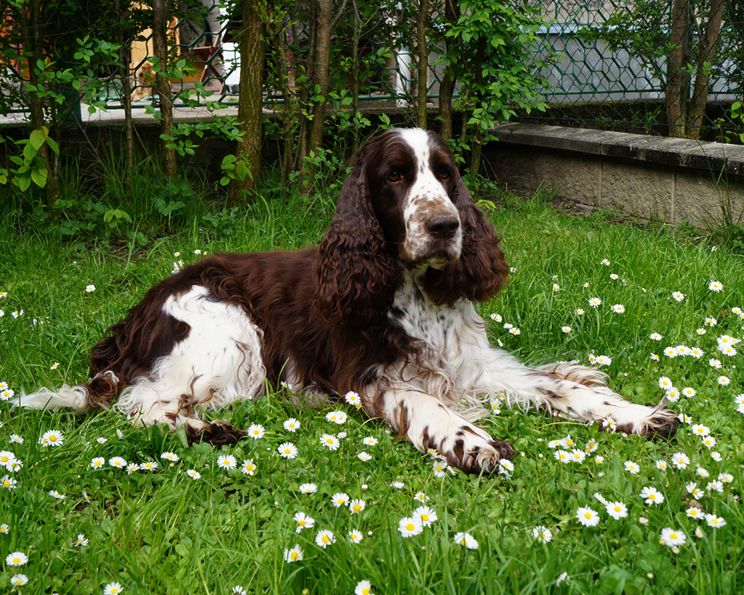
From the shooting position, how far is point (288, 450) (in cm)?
238

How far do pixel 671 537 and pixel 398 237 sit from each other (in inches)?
61.1

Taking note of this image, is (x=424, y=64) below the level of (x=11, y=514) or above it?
above

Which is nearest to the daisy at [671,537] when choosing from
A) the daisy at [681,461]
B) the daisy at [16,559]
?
the daisy at [681,461]

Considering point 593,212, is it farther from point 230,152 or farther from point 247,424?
point 247,424

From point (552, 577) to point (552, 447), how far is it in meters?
0.84

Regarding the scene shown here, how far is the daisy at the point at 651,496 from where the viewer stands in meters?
1.91

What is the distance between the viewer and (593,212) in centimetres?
575

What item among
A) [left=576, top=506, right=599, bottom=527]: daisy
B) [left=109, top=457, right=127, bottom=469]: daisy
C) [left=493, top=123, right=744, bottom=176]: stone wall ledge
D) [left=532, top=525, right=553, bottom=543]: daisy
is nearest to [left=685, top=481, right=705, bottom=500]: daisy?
[left=576, top=506, right=599, bottom=527]: daisy

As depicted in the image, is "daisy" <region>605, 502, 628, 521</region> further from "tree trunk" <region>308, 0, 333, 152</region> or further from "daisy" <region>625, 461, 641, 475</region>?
"tree trunk" <region>308, 0, 333, 152</region>

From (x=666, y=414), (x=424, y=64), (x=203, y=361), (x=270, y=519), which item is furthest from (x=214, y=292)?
(x=424, y=64)

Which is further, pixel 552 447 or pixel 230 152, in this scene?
pixel 230 152

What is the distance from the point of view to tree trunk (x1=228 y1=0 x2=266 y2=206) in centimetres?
505

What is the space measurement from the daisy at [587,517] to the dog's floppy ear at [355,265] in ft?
4.16

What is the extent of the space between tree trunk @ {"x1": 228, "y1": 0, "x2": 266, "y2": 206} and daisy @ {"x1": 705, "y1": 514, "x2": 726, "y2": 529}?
3.99 meters
